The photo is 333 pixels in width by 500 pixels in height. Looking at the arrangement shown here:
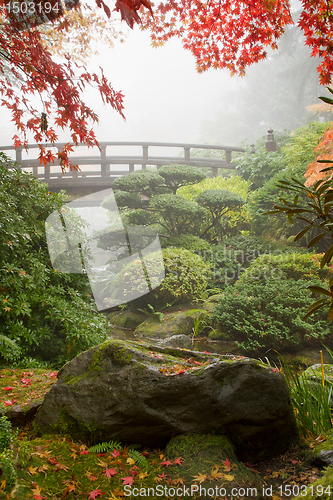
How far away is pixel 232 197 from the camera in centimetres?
825

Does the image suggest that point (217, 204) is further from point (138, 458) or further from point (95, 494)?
point (95, 494)

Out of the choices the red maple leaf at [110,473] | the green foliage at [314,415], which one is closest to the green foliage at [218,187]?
the green foliage at [314,415]

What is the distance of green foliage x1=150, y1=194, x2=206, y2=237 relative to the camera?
7645 millimetres

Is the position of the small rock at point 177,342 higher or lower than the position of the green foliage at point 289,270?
lower

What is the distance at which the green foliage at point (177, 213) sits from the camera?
764cm

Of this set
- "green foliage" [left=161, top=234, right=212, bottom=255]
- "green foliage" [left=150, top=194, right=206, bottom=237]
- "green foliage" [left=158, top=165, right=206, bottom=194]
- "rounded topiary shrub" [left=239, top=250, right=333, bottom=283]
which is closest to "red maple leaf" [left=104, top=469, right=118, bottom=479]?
"rounded topiary shrub" [left=239, top=250, right=333, bottom=283]

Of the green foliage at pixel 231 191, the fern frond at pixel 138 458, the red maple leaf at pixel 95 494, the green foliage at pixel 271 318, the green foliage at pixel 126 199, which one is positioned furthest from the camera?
the green foliage at pixel 231 191

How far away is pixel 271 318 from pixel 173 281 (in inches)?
89.2

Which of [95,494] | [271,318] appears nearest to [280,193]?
[271,318]

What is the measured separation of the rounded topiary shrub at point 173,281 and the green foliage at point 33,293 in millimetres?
2981

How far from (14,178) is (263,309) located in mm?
4021

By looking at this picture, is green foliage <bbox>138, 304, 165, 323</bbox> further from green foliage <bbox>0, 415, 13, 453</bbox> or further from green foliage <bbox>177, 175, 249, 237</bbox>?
green foliage <bbox>0, 415, 13, 453</bbox>

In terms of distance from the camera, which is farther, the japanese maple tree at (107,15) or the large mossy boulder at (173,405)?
the japanese maple tree at (107,15)

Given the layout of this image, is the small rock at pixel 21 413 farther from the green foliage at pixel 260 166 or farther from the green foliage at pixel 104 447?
the green foliage at pixel 260 166
